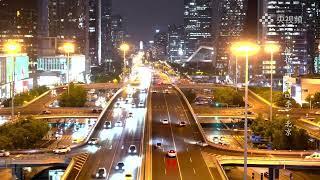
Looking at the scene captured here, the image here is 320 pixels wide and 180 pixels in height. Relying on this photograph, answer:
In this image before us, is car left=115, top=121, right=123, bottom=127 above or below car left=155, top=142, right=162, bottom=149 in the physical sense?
above

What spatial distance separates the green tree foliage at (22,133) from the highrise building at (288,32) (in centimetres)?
11435

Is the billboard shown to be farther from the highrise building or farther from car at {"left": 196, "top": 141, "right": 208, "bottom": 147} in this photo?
the highrise building

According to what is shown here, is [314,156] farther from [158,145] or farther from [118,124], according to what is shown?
[118,124]

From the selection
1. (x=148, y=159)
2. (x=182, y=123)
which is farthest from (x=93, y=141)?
(x=182, y=123)

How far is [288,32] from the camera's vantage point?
16550 cm

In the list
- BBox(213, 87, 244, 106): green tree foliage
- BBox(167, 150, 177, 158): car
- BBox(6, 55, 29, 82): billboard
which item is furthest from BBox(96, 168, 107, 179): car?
BBox(6, 55, 29, 82): billboard

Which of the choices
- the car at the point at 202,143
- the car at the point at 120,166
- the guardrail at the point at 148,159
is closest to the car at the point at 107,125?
the guardrail at the point at 148,159

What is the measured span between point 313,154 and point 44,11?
5604 inches

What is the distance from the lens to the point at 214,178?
36750 millimetres

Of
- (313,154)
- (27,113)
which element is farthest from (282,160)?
(27,113)

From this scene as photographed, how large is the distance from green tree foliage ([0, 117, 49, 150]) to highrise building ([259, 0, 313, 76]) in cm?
11435

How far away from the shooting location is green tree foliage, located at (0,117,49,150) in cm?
5225

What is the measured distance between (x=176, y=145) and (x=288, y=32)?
12368 centimetres

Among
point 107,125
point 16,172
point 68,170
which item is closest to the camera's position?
point 68,170
